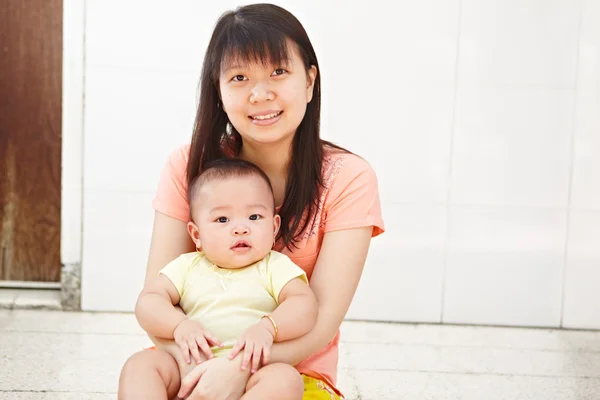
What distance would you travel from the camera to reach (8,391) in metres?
2.39

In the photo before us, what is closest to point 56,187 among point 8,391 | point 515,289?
point 8,391

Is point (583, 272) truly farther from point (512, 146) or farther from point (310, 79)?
point (310, 79)

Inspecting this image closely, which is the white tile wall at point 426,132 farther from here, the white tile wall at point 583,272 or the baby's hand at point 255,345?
the baby's hand at point 255,345

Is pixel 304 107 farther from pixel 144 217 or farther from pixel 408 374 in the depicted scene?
pixel 144 217

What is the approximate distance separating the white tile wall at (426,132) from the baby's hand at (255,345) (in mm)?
1839

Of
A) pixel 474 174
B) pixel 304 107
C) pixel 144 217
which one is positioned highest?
pixel 304 107

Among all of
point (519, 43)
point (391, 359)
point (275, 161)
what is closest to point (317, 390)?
point (275, 161)

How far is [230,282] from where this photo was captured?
1692 millimetres

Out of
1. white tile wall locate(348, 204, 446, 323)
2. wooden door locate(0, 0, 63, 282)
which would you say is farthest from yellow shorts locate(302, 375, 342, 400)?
wooden door locate(0, 0, 63, 282)

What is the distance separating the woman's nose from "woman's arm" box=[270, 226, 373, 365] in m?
0.33

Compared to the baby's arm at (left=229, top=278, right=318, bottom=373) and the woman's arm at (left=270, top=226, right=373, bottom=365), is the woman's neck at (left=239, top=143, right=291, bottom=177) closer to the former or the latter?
the woman's arm at (left=270, top=226, right=373, bottom=365)

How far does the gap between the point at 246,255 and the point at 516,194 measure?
1956 mm

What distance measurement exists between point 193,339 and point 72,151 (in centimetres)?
196

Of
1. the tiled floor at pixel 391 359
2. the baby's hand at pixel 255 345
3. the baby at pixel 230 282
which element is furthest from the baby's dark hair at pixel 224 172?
the tiled floor at pixel 391 359
